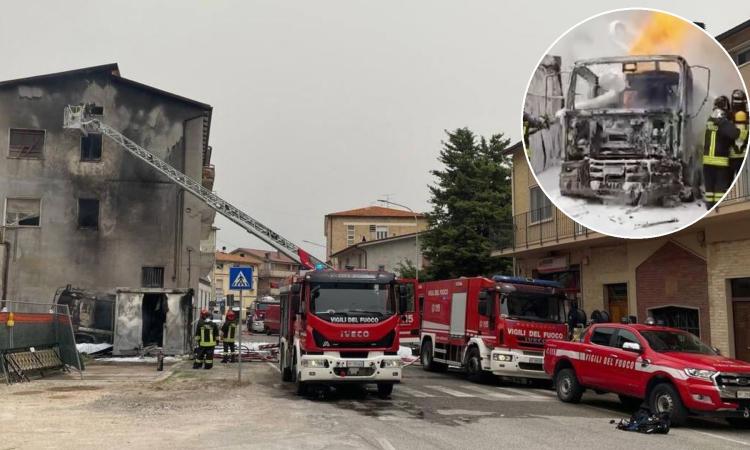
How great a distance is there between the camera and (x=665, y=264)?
20.3 metres

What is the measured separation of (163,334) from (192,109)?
11124 millimetres

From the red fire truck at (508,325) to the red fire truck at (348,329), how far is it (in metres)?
4.00

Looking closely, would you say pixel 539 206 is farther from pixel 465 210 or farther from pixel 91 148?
pixel 91 148

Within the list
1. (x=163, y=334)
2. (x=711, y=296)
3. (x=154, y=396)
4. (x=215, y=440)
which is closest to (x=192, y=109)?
(x=163, y=334)

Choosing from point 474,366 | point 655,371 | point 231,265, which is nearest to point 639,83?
point 655,371

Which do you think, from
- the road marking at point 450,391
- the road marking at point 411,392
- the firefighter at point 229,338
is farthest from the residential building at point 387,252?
the road marking at point 411,392

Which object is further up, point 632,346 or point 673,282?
point 673,282

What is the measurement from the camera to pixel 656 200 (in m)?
11.5

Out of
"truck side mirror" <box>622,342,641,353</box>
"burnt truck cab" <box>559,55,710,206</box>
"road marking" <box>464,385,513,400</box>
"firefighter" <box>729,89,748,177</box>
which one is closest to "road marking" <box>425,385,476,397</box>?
"road marking" <box>464,385,513,400</box>

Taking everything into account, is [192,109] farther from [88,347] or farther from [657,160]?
[657,160]

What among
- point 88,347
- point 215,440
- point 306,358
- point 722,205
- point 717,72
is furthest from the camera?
point 88,347

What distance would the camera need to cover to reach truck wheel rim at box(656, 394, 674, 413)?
11633 millimetres

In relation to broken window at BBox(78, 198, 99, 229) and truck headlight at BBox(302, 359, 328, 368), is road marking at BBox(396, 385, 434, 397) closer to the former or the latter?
truck headlight at BBox(302, 359, 328, 368)

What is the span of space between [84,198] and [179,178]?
402 cm
